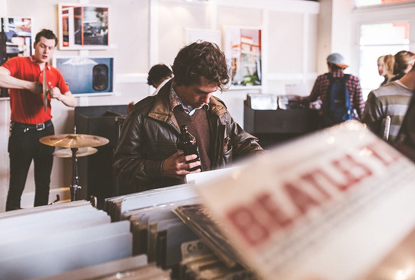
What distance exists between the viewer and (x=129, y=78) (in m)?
6.34

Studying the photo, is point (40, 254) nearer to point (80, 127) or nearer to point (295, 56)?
point (80, 127)

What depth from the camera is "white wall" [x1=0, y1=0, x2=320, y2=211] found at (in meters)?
5.58

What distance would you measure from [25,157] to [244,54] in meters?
4.23

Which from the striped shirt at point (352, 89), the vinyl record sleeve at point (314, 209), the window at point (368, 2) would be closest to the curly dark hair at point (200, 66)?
the vinyl record sleeve at point (314, 209)

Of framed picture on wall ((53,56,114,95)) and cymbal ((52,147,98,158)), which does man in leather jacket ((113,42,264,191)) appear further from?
framed picture on wall ((53,56,114,95))

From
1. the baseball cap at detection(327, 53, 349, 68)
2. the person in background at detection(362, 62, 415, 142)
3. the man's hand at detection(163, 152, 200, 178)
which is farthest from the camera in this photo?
the baseball cap at detection(327, 53, 349, 68)

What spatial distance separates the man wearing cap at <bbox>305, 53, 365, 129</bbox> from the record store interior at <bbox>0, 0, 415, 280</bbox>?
0.09 ft

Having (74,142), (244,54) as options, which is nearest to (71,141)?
(74,142)

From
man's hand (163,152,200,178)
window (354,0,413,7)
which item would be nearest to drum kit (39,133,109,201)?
man's hand (163,152,200,178)

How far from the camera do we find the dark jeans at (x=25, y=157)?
15.0ft

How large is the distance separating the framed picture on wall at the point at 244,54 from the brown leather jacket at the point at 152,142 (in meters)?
4.99

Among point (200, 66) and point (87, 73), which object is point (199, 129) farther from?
point (87, 73)

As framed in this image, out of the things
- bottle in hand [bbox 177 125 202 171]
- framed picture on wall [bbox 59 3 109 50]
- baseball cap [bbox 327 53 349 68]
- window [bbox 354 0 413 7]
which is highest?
window [bbox 354 0 413 7]

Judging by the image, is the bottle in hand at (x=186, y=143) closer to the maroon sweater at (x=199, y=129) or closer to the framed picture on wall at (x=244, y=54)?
the maroon sweater at (x=199, y=129)
